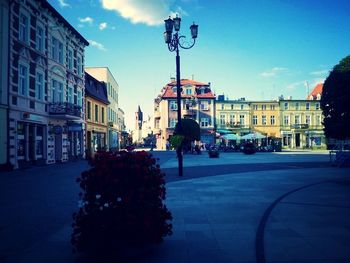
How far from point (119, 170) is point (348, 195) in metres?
8.04

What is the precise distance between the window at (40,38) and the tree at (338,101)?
19880 mm

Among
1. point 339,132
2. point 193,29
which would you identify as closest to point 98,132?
point 193,29

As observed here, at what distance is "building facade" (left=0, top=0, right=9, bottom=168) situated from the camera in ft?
57.7

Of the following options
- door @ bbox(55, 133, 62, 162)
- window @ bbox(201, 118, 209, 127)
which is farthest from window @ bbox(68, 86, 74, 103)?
window @ bbox(201, 118, 209, 127)

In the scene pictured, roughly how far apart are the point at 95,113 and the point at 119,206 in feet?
105

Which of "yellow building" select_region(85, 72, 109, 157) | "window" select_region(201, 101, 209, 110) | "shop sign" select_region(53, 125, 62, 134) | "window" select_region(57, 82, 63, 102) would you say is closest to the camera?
"shop sign" select_region(53, 125, 62, 134)

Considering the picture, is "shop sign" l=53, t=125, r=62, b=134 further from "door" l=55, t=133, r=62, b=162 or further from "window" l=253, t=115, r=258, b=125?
"window" l=253, t=115, r=258, b=125

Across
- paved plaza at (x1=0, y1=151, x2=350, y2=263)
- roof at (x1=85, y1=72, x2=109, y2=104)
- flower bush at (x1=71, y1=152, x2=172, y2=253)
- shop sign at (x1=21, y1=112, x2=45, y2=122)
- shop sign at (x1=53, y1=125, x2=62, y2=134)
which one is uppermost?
roof at (x1=85, y1=72, x2=109, y2=104)

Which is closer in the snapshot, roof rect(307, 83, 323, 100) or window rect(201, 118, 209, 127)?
window rect(201, 118, 209, 127)

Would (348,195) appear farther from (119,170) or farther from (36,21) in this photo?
(36,21)

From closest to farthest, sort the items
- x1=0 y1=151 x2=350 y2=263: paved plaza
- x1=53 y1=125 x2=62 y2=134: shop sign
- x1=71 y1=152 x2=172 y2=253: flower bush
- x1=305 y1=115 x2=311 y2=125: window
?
x1=71 y1=152 x2=172 y2=253: flower bush, x1=0 y1=151 x2=350 y2=263: paved plaza, x1=53 y1=125 x2=62 y2=134: shop sign, x1=305 y1=115 x2=311 y2=125: window

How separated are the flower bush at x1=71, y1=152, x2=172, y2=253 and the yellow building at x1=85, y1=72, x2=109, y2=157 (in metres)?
26.0

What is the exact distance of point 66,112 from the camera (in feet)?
75.8

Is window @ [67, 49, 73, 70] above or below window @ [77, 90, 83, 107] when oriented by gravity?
above
